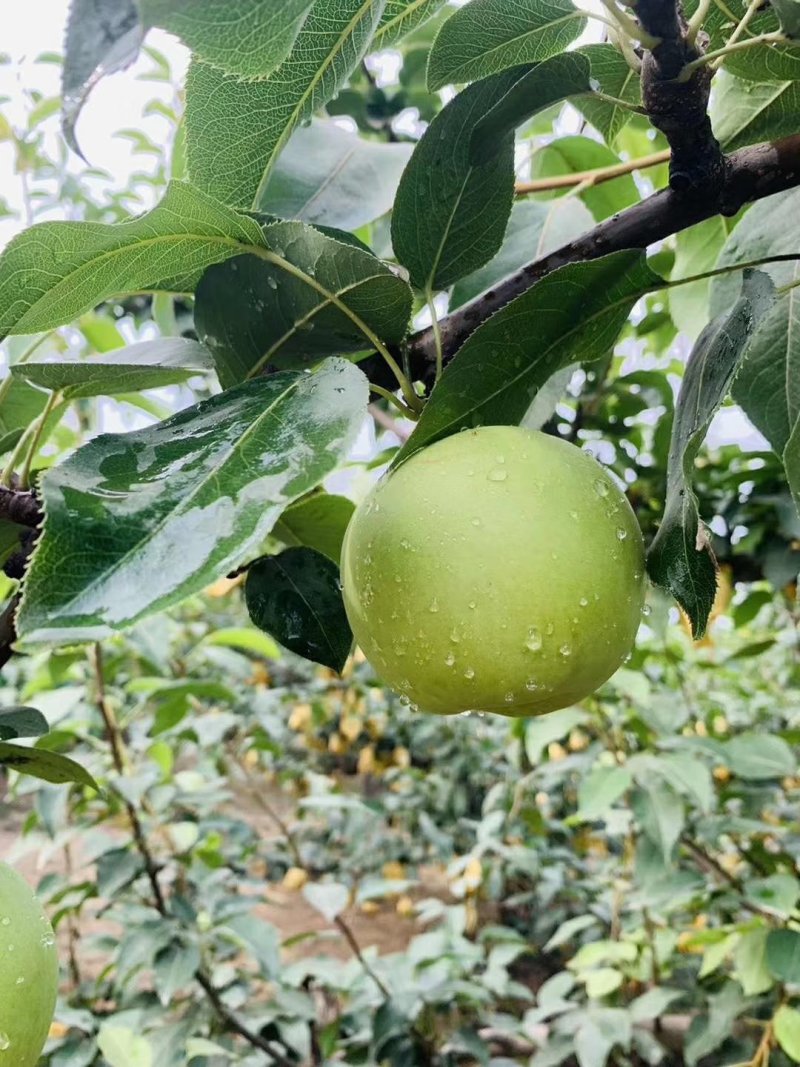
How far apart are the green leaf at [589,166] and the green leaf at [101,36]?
2.55ft

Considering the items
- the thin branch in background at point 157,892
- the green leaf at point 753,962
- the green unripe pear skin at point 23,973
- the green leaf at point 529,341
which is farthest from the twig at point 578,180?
the green leaf at point 753,962

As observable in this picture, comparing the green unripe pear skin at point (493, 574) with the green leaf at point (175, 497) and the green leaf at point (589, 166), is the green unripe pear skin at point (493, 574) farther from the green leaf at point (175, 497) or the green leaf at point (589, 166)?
the green leaf at point (589, 166)

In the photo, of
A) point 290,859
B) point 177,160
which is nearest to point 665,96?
point 177,160

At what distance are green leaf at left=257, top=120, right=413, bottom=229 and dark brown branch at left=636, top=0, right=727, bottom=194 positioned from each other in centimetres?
34

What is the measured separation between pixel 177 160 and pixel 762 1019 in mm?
1688

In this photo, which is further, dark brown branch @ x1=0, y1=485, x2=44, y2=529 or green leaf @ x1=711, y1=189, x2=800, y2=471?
green leaf @ x1=711, y1=189, x2=800, y2=471

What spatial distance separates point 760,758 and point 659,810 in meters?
0.18

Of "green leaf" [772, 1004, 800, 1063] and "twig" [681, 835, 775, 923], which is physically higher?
"green leaf" [772, 1004, 800, 1063]

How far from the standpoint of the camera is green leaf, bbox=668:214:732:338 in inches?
35.1

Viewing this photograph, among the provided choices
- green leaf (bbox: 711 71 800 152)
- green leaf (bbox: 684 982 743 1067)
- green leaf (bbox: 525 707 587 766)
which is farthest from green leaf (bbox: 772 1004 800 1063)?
green leaf (bbox: 711 71 800 152)

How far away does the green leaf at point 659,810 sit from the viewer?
1410 millimetres

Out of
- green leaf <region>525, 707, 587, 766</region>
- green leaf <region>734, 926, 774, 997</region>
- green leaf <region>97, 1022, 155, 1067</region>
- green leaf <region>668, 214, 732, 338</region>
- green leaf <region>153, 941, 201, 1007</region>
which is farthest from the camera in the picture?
green leaf <region>525, 707, 587, 766</region>

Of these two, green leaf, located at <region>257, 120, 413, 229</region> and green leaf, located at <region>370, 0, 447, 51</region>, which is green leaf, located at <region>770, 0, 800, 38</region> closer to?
green leaf, located at <region>370, 0, 447, 51</region>

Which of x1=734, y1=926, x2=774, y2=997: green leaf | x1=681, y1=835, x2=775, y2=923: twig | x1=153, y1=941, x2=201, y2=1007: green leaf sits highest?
x1=153, y1=941, x2=201, y2=1007: green leaf
